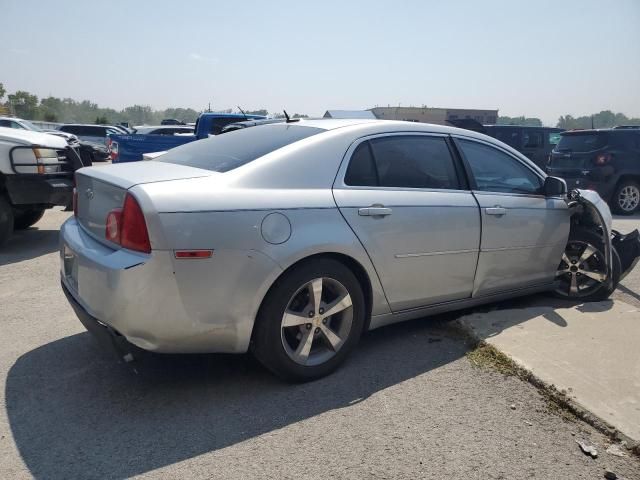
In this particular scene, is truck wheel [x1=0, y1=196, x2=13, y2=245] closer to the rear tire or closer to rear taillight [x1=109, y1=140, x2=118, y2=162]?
rear taillight [x1=109, y1=140, x2=118, y2=162]

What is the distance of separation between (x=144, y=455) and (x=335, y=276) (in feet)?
4.63

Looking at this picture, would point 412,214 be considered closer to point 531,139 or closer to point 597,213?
point 597,213

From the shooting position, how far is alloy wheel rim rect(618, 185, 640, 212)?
1127cm

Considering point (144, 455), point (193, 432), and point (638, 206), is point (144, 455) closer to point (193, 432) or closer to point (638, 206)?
point (193, 432)

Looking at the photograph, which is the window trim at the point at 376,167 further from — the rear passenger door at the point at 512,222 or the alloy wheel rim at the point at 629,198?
the alloy wheel rim at the point at 629,198

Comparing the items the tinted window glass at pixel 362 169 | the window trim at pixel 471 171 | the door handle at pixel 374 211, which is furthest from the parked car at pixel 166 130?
the door handle at pixel 374 211

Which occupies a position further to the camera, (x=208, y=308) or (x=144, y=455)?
(x=208, y=308)

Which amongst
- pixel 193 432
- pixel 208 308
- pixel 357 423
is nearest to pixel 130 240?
pixel 208 308

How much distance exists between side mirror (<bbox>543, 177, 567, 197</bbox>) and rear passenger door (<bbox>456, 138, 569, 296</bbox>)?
5 cm

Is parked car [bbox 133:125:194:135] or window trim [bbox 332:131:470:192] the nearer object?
window trim [bbox 332:131:470:192]

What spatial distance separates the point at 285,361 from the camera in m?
3.12

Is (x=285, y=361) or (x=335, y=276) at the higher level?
(x=335, y=276)

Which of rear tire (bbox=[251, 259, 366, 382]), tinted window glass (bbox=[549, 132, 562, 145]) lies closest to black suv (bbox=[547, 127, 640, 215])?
tinted window glass (bbox=[549, 132, 562, 145])

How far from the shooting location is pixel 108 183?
9.91 ft
